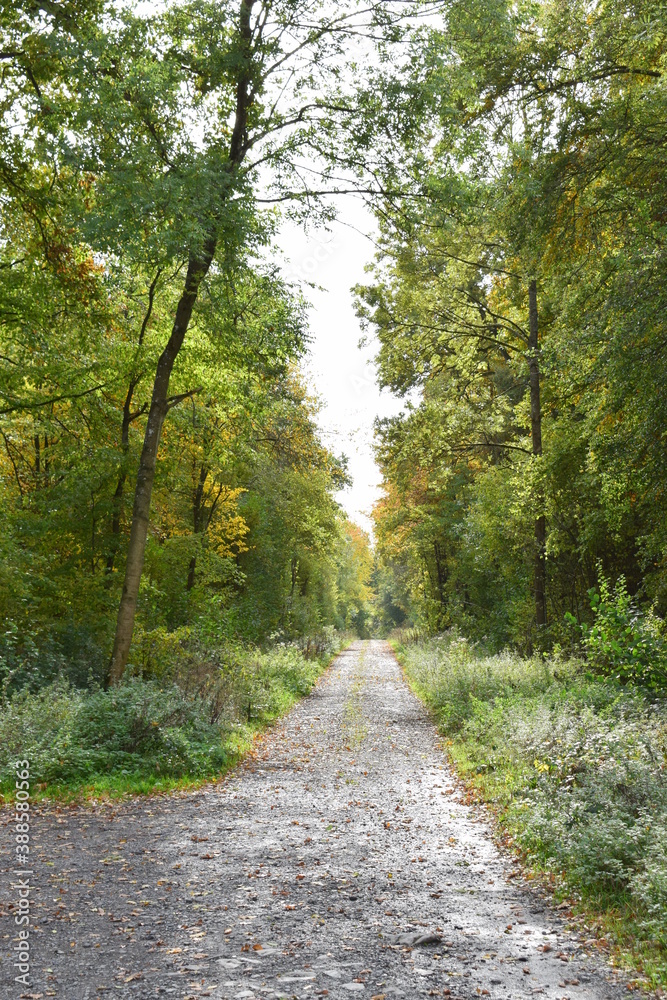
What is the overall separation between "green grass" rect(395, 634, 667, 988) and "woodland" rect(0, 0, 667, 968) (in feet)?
0.24

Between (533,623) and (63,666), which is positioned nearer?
(63,666)

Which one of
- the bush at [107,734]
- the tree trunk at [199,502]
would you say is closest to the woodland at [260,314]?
the bush at [107,734]

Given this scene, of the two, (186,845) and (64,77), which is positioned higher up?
(64,77)

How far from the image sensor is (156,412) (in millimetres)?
11539

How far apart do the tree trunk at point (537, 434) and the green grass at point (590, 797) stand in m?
4.94

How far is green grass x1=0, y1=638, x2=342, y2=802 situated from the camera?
8.42 m

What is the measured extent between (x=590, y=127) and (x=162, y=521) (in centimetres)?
1307

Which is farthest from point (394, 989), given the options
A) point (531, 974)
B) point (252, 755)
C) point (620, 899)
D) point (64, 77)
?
point (64, 77)

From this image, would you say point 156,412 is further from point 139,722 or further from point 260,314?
point 139,722

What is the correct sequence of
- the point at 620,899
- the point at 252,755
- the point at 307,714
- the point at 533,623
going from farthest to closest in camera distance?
1. the point at 533,623
2. the point at 307,714
3. the point at 252,755
4. the point at 620,899

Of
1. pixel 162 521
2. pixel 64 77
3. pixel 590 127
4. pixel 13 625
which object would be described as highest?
pixel 64 77

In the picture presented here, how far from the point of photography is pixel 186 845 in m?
6.82

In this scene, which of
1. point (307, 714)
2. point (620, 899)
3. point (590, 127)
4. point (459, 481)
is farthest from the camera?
point (459, 481)

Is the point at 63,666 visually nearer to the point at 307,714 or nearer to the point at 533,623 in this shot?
the point at 307,714
